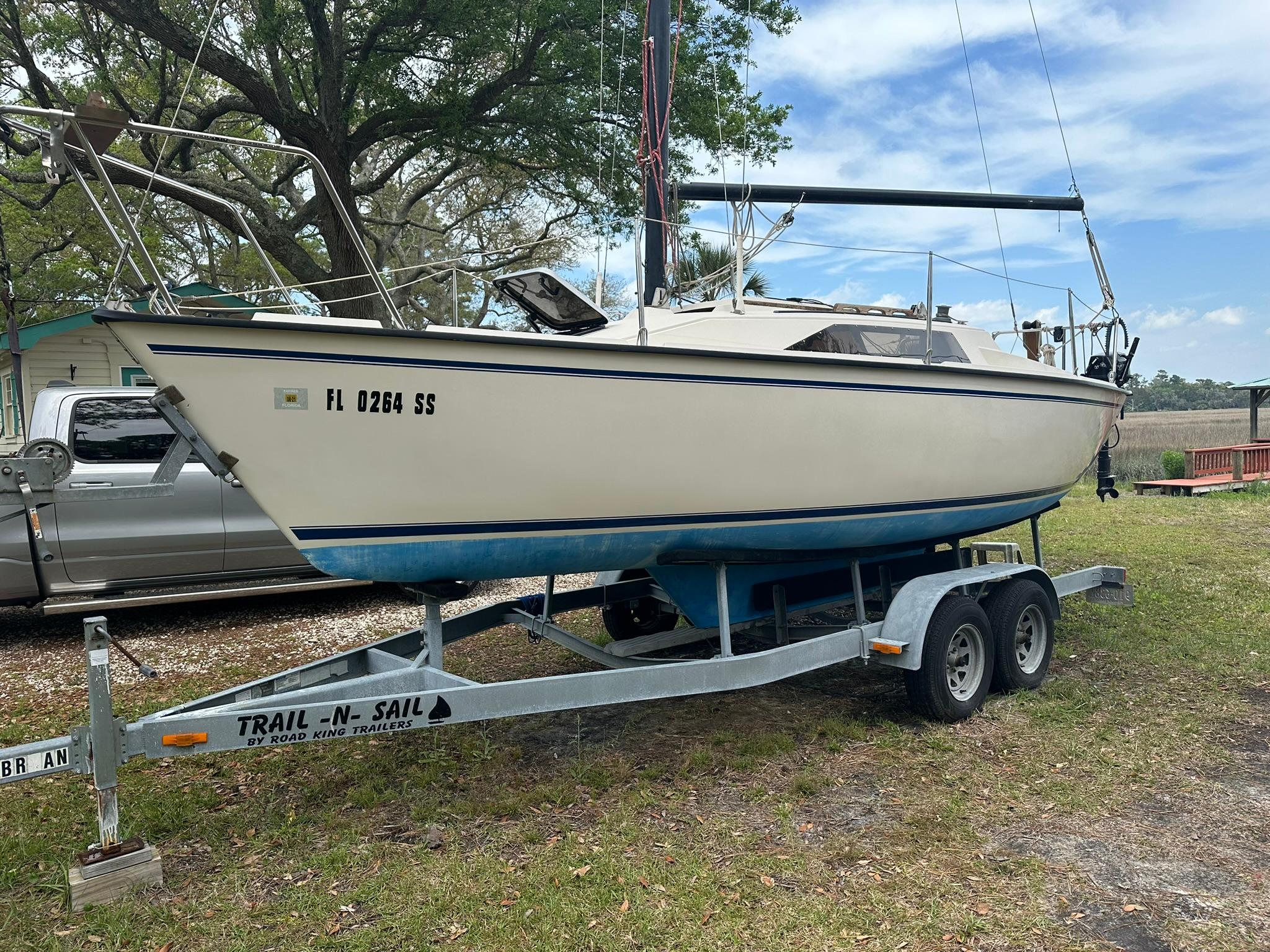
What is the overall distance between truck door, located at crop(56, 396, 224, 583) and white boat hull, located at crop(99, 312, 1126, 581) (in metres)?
3.50

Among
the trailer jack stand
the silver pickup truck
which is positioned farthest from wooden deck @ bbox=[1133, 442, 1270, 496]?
the trailer jack stand

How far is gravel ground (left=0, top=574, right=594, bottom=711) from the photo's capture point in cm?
599

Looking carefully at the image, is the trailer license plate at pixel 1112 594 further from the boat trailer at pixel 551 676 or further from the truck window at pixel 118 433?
the truck window at pixel 118 433

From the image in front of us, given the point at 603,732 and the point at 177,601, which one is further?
the point at 177,601

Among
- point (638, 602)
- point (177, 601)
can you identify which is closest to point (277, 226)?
point (177, 601)

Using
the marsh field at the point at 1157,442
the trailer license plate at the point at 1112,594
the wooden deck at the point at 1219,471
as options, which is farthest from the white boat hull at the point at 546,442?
the marsh field at the point at 1157,442

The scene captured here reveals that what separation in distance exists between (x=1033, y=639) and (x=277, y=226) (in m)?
11.4

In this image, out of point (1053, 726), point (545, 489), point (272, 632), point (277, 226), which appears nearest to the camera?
point (545, 489)

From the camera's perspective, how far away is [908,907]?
309 centimetres

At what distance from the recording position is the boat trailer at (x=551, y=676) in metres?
3.18

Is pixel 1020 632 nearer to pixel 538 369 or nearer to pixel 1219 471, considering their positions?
pixel 538 369

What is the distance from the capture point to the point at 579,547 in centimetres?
421

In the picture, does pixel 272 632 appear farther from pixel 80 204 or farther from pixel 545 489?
pixel 80 204

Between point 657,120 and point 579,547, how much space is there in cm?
394
